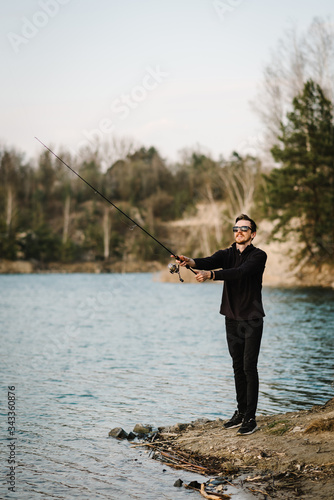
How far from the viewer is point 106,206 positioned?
79375mm

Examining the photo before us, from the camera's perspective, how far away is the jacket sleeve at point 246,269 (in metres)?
5.66

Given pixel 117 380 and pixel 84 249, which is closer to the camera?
pixel 117 380

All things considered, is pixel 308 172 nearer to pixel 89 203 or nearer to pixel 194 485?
pixel 194 485

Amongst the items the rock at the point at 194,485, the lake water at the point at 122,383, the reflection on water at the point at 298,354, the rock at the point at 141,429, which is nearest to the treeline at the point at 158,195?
the reflection on water at the point at 298,354

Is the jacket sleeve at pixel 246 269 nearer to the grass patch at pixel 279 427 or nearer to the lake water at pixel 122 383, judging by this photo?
the grass patch at pixel 279 427

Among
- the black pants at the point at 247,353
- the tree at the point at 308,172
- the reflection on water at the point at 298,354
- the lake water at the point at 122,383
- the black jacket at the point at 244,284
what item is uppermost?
the tree at the point at 308,172

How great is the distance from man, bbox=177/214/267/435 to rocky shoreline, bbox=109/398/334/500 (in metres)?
0.34

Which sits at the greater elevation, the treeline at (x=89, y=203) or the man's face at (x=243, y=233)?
the treeline at (x=89, y=203)

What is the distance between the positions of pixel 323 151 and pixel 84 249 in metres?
41.4

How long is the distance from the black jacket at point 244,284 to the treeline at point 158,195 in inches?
1092

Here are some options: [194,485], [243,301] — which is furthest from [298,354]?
[194,485]

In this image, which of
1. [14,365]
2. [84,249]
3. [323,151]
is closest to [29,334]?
[14,365]

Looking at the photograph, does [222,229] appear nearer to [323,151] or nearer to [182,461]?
[323,151]

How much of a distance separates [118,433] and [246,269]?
2710 millimetres
